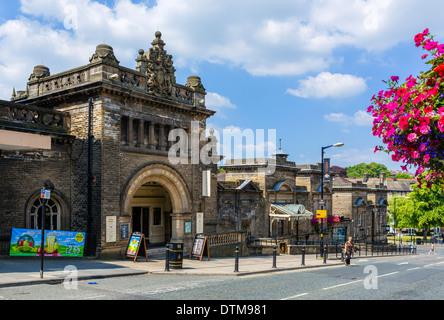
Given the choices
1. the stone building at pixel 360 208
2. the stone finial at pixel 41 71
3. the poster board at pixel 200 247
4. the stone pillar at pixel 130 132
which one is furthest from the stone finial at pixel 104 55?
the stone building at pixel 360 208

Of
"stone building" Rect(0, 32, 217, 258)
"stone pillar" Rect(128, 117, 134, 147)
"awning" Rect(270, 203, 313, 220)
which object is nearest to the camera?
"stone building" Rect(0, 32, 217, 258)

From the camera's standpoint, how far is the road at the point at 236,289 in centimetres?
1166

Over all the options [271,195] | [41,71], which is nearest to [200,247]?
[41,71]

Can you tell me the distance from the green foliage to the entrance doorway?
11457cm

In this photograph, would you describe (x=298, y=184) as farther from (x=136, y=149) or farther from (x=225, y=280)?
(x=225, y=280)

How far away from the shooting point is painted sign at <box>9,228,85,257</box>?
1809 cm

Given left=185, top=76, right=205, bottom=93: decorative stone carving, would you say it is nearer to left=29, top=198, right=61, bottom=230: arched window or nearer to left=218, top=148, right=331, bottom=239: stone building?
left=218, top=148, right=331, bottom=239: stone building

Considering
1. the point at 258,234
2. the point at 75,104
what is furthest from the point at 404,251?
the point at 75,104

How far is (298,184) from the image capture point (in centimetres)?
4278

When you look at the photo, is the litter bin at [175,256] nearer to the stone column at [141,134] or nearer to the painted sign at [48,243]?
the painted sign at [48,243]

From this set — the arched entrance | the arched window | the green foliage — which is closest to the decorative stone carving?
the arched entrance

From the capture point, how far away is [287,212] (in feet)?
115

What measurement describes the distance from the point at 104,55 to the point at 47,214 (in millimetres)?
7941
